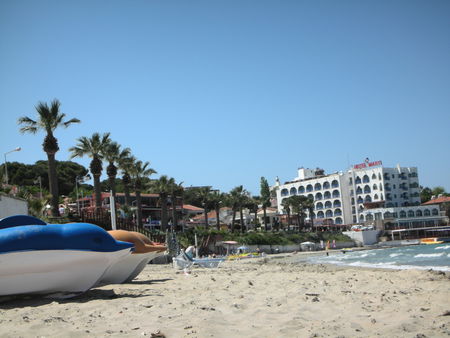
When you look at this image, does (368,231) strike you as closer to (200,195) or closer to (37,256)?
(200,195)

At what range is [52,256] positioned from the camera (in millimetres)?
11055

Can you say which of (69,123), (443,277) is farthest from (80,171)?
(443,277)

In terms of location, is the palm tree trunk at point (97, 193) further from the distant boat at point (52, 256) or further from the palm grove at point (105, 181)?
the distant boat at point (52, 256)

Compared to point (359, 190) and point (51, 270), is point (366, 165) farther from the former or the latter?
point (51, 270)

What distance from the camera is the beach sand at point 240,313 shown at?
301 inches

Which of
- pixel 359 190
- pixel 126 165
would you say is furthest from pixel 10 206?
pixel 359 190

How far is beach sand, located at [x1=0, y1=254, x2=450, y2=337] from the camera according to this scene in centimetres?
765

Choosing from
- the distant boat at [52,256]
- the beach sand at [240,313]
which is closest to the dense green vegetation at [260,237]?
the distant boat at [52,256]

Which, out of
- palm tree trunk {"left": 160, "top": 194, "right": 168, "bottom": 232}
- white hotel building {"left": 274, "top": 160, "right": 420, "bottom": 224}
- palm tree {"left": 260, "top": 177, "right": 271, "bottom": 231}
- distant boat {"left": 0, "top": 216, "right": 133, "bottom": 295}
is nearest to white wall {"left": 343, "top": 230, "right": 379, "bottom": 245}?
white hotel building {"left": 274, "top": 160, "right": 420, "bottom": 224}

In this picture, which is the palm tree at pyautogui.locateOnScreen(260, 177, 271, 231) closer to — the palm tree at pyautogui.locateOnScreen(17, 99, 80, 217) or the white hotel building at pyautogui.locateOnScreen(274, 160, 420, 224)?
the white hotel building at pyautogui.locateOnScreen(274, 160, 420, 224)

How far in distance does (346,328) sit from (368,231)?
3678 inches

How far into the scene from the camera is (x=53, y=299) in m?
11.2

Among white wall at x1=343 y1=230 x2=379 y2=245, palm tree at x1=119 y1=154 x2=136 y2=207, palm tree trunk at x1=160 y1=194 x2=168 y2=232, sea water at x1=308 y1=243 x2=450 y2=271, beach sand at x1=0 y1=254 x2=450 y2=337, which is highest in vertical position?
palm tree at x1=119 y1=154 x2=136 y2=207

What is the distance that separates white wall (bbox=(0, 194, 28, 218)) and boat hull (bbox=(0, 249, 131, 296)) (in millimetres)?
12106
